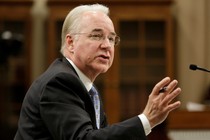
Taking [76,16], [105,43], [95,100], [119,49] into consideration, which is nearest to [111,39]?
[105,43]

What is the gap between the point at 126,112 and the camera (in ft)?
21.1

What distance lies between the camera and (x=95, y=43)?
71.1 inches

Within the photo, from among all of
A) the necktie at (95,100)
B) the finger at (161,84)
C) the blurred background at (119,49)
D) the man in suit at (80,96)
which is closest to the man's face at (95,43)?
the man in suit at (80,96)

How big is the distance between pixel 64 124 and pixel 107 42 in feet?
1.33

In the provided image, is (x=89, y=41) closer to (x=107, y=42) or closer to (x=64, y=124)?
(x=107, y=42)

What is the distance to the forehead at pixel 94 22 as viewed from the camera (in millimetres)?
1812

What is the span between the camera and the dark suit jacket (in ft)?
5.09

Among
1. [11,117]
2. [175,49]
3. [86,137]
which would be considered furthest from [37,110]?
[175,49]

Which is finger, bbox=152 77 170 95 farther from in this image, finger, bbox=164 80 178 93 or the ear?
the ear

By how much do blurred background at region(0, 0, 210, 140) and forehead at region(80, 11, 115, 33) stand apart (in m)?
4.47

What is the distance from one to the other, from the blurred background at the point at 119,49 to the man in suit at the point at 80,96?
14.4ft

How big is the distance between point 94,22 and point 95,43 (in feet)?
0.26

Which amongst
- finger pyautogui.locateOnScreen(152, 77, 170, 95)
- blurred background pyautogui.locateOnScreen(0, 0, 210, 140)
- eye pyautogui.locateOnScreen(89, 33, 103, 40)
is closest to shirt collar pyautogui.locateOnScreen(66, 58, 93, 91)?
eye pyautogui.locateOnScreen(89, 33, 103, 40)

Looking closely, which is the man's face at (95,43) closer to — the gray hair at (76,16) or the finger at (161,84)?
the gray hair at (76,16)
